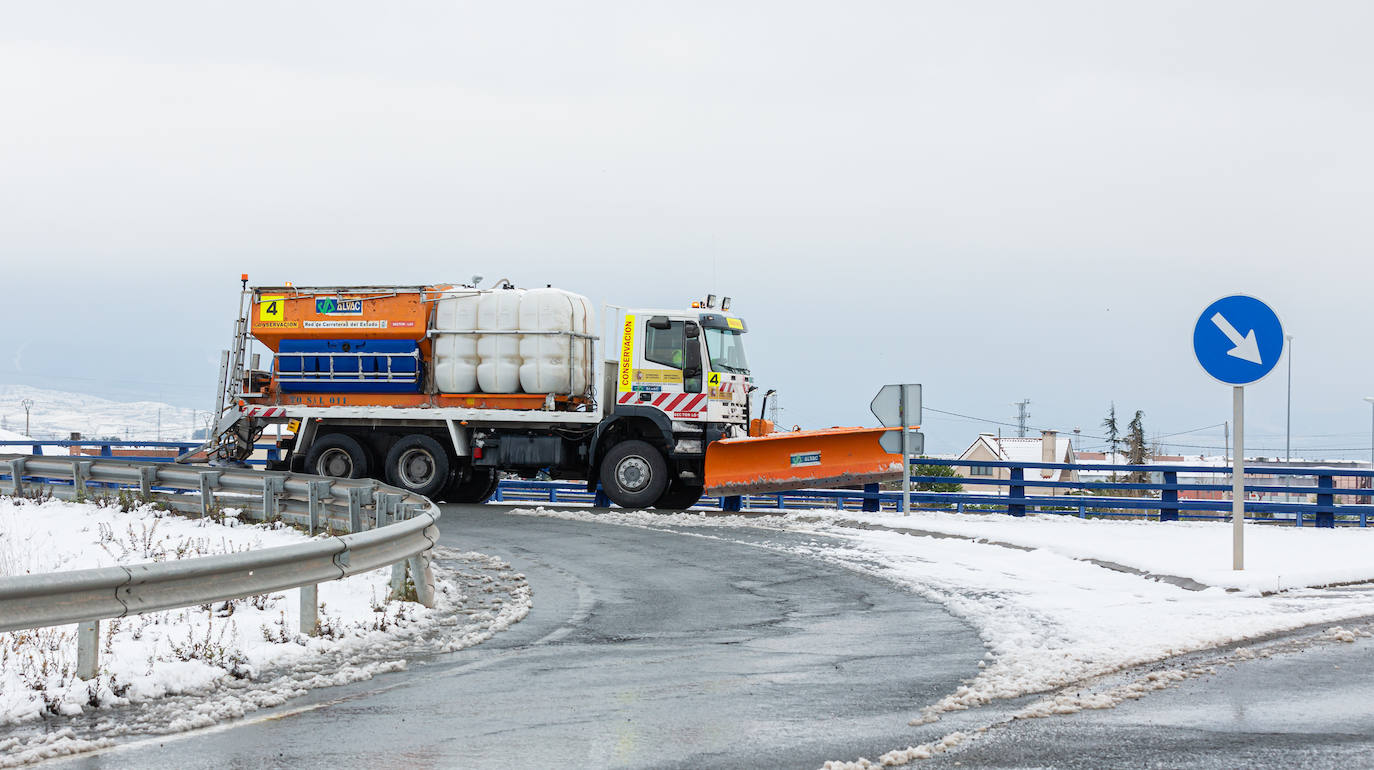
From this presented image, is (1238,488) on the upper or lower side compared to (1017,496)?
upper

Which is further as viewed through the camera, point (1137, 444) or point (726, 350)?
point (1137, 444)

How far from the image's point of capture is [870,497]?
71.3 ft

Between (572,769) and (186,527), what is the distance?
13.2 m

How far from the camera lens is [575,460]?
22562 mm

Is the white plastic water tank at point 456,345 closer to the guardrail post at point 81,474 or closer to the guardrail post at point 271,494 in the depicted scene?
the guardrail post at point 81,474

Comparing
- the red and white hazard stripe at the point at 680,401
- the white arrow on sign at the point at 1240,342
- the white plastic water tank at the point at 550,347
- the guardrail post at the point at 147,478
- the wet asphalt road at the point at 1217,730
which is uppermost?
the white plastic water tank at the point at 550,347

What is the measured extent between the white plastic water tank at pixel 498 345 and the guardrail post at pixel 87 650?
15.7m

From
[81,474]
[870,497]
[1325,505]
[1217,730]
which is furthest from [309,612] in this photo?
[1325,505]

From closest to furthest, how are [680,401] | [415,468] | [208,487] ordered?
[208,487]
[680,401]
[415,468]

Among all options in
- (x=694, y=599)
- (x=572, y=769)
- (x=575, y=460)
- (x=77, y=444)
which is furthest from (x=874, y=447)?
(x=77, y=444)

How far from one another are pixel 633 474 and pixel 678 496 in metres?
1.37

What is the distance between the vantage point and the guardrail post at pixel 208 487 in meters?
17.1

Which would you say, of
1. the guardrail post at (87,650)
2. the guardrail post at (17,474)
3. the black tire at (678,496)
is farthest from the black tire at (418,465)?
the guardrail post at (87,650)

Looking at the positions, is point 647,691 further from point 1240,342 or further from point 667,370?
point 667,370
